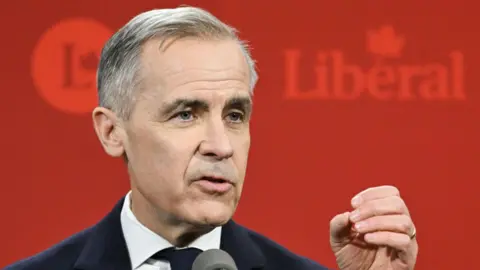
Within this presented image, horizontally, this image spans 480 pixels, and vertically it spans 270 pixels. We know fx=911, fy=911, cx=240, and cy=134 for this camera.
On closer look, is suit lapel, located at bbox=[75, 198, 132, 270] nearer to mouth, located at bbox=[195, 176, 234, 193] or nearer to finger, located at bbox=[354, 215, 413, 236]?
mouth, located at bbox=[195, 176, 234, 193]

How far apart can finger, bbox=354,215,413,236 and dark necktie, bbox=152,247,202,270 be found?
12.1 inches

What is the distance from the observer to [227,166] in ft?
4.94

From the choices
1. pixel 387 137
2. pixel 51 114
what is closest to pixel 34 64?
pixel 51 114

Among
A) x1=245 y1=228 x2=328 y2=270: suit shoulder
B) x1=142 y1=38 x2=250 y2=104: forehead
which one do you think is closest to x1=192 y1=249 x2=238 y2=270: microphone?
x1=142 y1=38 x2=250 y2=104: forehead

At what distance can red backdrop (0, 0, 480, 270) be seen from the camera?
263cm

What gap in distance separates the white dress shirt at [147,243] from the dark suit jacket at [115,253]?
0.04 feet

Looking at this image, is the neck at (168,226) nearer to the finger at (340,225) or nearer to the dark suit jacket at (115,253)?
the dark suit jacket at (115,253)

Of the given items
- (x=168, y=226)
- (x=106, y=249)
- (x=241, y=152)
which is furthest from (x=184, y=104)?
(x=106, y=249)

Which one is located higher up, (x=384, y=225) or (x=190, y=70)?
(x=190, y=70)

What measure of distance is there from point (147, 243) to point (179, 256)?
0.23 ft

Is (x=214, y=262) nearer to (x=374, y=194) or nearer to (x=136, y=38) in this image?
(x=374, y=194)

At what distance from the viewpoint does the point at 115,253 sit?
1.67 meters

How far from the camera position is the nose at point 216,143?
1.49m

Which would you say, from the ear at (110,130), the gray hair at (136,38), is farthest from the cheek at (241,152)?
the ear at (110,130)
